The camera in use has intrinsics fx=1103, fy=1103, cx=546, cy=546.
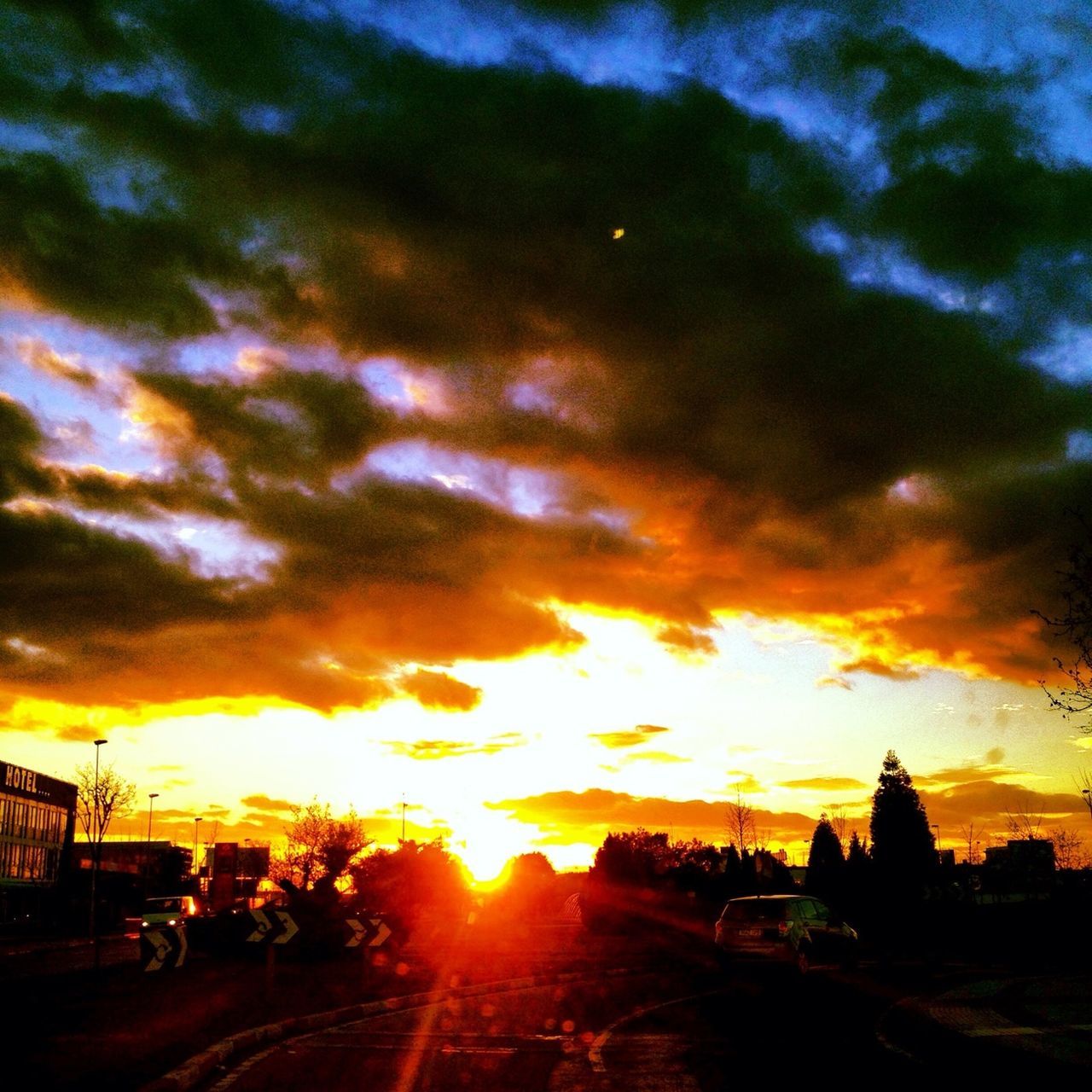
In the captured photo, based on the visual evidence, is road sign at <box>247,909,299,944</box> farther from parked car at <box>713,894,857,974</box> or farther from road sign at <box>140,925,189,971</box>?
parked car at <box>713,894,857,974</box>

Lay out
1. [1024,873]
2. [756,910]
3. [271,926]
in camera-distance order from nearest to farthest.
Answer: [271,926] < [756,910] < [1024,873]

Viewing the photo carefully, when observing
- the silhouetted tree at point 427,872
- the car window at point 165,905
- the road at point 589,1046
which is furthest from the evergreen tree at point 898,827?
the road at point 589,1046

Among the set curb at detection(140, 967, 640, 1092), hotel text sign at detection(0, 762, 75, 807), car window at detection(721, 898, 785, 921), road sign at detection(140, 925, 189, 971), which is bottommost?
curb at detection(140, 967, 640, 1092)

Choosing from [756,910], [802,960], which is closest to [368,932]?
[756,910]

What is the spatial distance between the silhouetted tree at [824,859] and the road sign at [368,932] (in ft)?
159

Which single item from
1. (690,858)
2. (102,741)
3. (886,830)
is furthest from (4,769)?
(886,830)

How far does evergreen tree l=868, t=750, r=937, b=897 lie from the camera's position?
94500 mm

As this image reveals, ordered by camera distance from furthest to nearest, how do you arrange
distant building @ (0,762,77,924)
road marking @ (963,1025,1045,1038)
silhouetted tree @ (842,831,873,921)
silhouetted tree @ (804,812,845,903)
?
distant building @ (0,762,77,924)
silhouetted tree @ (804,812,845,903)
silhouetted tree @ (842,831,873,921)
road marking @ (963,1025,1045,1038)

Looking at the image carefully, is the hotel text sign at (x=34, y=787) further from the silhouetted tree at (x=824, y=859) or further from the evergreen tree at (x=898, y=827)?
the evergreen tree at (x=898, y=827)

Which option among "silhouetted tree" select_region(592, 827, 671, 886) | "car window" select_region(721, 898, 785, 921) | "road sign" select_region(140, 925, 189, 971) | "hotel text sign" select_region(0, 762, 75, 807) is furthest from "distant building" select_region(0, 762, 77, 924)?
"car window" select_region(721, 898, 785, 921)

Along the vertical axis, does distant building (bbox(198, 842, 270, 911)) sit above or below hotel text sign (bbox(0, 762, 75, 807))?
below

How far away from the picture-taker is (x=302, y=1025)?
→ 14281 mm

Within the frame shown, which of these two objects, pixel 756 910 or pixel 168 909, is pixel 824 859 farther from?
pixel 756 910

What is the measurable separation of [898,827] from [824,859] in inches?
289
